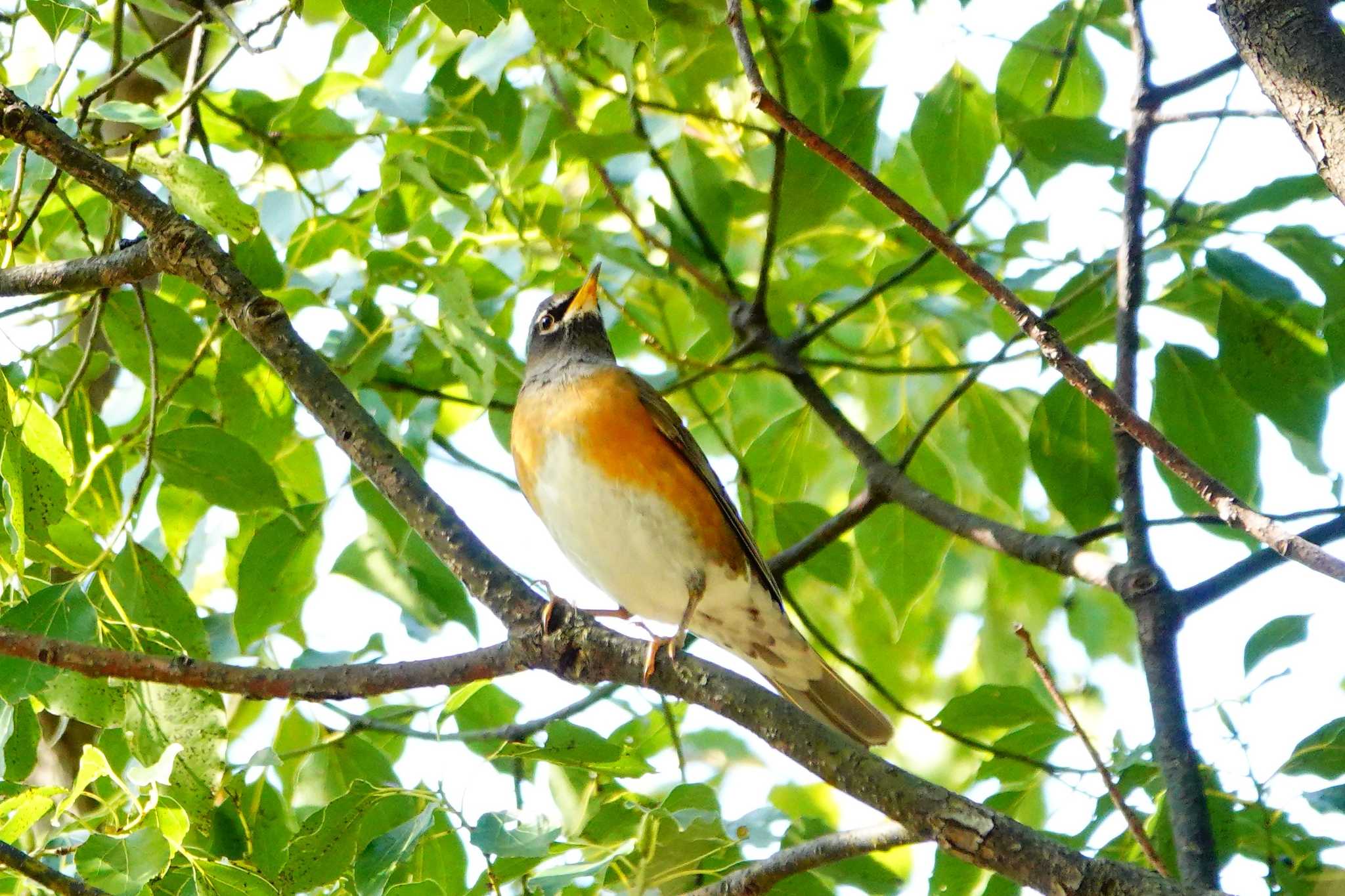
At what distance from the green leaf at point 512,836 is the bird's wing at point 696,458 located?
205 centimetres

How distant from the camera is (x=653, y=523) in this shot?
5133 mm

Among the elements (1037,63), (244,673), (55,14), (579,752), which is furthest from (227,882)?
(1037,63)

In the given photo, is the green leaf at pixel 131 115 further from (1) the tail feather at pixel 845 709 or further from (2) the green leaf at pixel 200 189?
(1) the tail feather at pixel 845 709

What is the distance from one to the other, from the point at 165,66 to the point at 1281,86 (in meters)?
4.03

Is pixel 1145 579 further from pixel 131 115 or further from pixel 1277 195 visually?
pixel 131 115

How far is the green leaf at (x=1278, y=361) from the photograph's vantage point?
3.74 metres

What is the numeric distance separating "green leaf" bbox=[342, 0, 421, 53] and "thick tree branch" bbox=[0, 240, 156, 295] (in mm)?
941

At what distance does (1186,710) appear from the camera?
11.5ft

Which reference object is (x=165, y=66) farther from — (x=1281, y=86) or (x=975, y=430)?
(x=1281, y=86)

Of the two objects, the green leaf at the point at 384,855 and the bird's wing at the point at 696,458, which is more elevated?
the bird's wing at the point at 696,458

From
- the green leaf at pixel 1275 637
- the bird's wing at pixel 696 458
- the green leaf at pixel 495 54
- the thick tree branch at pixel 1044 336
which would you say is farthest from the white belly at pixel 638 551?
the thick tree branch at pixel 1044 336

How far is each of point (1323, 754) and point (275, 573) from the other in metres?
2.99

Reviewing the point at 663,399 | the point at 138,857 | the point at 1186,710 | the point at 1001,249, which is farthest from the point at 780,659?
the point at 138,857

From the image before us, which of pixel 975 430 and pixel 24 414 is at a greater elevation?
pixel 975 430
